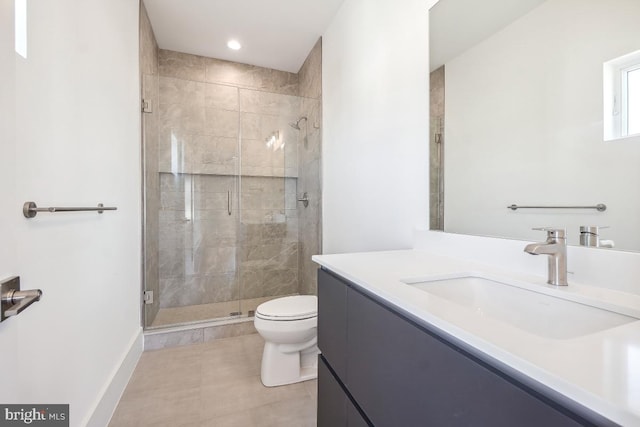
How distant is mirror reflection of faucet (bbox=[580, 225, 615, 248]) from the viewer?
780 mm

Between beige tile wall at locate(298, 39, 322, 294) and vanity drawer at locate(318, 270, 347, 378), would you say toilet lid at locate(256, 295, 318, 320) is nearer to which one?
vanity drawer at locate(318, 270, 347, 378)

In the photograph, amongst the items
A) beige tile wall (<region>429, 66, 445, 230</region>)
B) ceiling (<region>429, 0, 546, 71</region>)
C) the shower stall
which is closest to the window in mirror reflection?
ceiling (<region>429, 0, 546, 71</region>)

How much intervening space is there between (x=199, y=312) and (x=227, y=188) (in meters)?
1.24

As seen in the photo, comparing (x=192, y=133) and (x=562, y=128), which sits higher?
(x=192, y=133)

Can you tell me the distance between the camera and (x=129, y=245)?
1.90 meters

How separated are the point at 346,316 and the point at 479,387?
0.50m

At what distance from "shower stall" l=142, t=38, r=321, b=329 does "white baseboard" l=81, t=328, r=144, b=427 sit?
543 mm

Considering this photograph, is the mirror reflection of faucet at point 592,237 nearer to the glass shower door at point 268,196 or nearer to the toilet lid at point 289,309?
the toilet lid at point 289,309

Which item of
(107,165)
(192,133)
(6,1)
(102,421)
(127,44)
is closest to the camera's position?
(6,1)

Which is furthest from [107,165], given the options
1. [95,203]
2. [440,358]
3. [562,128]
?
[562,128]

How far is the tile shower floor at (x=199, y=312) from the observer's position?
2410 mm

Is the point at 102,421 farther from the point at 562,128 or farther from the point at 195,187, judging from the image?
the point at 562,128

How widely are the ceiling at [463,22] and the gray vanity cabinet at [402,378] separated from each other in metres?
1.15

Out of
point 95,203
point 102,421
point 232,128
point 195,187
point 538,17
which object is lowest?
point 102,421
